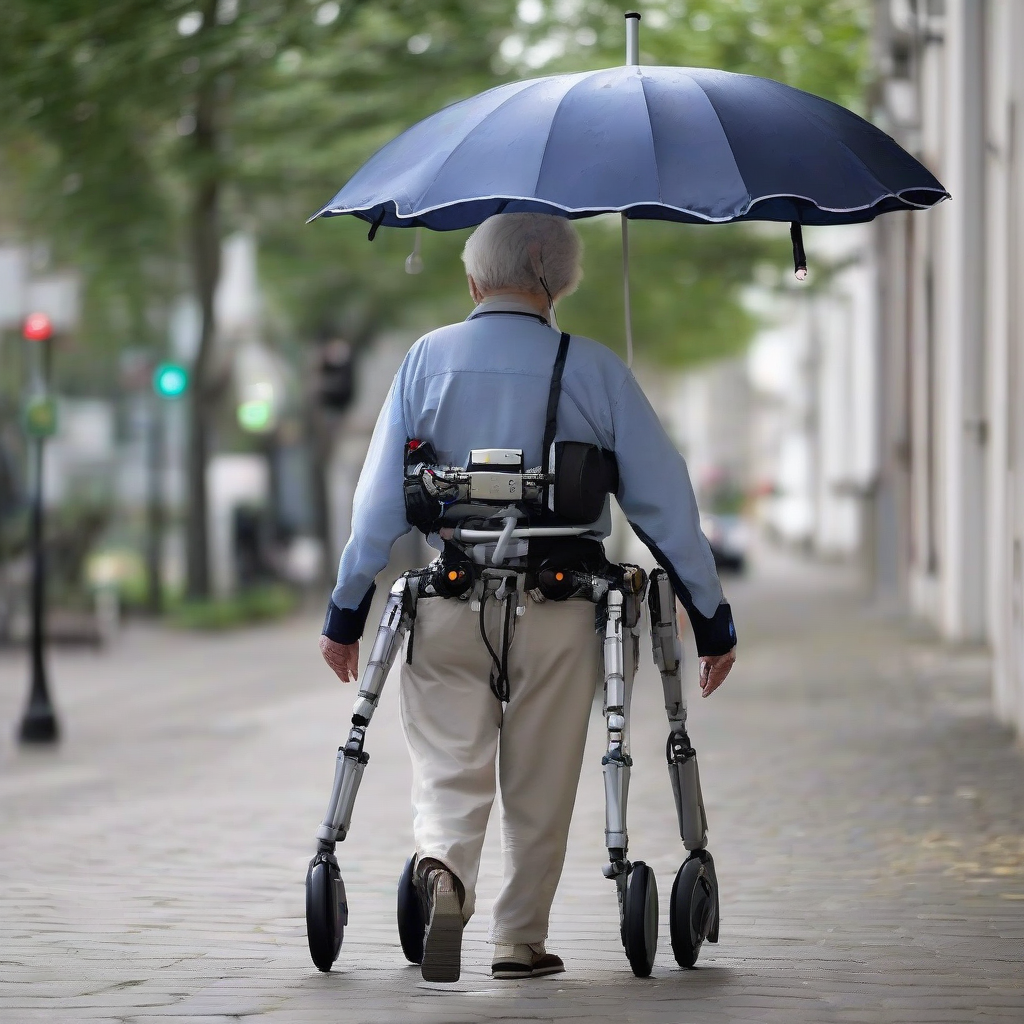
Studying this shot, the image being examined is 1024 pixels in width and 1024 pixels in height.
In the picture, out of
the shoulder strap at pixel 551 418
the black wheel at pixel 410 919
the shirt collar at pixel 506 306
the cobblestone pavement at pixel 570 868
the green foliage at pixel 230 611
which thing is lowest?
the green foliage at pixel 230 611

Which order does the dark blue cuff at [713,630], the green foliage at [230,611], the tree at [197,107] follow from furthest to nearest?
1. the green foliage at [230,611]
2. the tree at [197,107]
3. the dark blue cuff at [713,630]

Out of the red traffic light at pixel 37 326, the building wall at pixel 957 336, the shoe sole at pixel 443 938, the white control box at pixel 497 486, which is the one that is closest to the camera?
the shoe sole at pixel 443 938

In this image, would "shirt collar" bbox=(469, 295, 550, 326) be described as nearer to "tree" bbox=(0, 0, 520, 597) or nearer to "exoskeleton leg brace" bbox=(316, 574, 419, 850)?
"exoskeleton leg brace" bbox=(316, 574, 419, 850)

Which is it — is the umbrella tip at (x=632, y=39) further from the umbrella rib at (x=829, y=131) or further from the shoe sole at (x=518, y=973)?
the shoe sole at (x=518, y=973)

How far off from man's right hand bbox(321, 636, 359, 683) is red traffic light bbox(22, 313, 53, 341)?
7898 millimetres

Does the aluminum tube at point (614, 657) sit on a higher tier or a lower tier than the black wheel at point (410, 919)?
higher

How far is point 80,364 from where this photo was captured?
3266cm

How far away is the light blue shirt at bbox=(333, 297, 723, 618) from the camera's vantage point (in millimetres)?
4742

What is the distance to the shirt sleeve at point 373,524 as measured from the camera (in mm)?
4750

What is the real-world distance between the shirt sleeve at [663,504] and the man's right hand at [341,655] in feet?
2.50

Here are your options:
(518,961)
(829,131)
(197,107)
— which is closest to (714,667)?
(518,961)

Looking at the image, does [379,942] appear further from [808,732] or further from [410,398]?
[808,732]

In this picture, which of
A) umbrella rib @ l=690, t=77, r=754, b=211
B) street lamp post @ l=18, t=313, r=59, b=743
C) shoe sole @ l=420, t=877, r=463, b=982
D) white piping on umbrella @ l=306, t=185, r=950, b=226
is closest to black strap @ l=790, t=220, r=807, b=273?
white piping on umbrella @ l=306, t=185, r=950, b=226

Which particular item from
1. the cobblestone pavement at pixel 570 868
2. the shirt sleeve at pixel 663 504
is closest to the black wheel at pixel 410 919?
the cobblestone pavement at pixel 570 868
